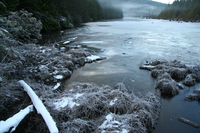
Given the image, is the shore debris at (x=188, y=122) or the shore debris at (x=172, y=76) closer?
the shore debris at (x=188, y=122)

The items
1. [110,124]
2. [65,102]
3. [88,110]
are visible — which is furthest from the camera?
[65,102]

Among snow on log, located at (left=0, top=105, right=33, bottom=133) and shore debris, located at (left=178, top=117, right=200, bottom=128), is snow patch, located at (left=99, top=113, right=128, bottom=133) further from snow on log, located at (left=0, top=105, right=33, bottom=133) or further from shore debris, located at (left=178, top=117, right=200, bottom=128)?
shore debris, located at (left=178, top=117, right=200, bottom=128)

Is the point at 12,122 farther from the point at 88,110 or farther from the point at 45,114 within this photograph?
the point at 88,110

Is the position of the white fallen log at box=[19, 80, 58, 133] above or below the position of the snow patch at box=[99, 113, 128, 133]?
above

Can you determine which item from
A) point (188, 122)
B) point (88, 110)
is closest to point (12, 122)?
point (88, 110)

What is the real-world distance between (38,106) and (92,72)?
13.1 ft

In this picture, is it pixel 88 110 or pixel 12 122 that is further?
pixel 88 110

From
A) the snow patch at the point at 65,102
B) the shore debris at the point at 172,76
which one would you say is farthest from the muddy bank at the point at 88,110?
the shore debris at the point at 172,76

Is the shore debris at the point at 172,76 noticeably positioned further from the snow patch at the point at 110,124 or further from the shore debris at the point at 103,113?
the snow patch at the point at 110,124

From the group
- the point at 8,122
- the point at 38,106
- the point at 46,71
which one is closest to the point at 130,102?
the point at 38,106

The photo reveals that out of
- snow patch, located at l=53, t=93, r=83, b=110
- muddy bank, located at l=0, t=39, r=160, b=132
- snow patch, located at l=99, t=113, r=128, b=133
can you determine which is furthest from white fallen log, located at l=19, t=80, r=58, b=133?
snow patch, located at l=99, t=113, r=128, b=133

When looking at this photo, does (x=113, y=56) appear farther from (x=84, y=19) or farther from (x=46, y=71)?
(x=84, y=19)

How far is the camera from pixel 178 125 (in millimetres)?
3457

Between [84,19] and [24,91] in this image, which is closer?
[24,91]
